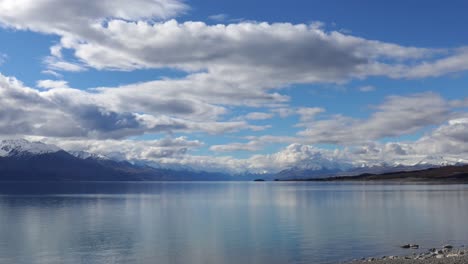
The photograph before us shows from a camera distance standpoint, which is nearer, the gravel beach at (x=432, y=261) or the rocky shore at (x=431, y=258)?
the gravel beach at (x=432, y=261)

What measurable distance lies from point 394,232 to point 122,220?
157 ft

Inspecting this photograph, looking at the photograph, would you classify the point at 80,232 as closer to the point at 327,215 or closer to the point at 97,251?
the point at 97,251

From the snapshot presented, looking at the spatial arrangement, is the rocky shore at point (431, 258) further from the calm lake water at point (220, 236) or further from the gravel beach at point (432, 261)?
the calm lake water at point (220, 236)

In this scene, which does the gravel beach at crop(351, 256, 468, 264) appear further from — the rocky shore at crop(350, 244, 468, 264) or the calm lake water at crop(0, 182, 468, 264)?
the calm lake water at crop(0, 182, 468, 264)

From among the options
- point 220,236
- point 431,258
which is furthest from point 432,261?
point 220,236

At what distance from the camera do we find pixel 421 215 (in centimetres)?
9506

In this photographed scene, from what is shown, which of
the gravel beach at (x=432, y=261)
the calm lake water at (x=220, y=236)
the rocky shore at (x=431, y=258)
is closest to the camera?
the gravel beach at (x=432, y=261)

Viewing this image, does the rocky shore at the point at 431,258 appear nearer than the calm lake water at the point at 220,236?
Yes

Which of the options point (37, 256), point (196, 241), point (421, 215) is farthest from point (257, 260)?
point (421, 215)

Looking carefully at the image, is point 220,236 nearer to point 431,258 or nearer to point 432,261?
point 431,258

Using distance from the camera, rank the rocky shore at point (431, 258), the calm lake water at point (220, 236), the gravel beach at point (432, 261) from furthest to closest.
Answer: the calm lake water at point (220, 236) < the rocky shore at point (431, 258) < the gravel beach at point (432, 261)

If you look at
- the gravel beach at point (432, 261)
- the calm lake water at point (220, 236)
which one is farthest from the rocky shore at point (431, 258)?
the calm lake water at point (220, 236)

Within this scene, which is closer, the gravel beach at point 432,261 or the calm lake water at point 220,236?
the gravel beach at point 432,261

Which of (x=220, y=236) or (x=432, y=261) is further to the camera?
(x=220, y=236)
